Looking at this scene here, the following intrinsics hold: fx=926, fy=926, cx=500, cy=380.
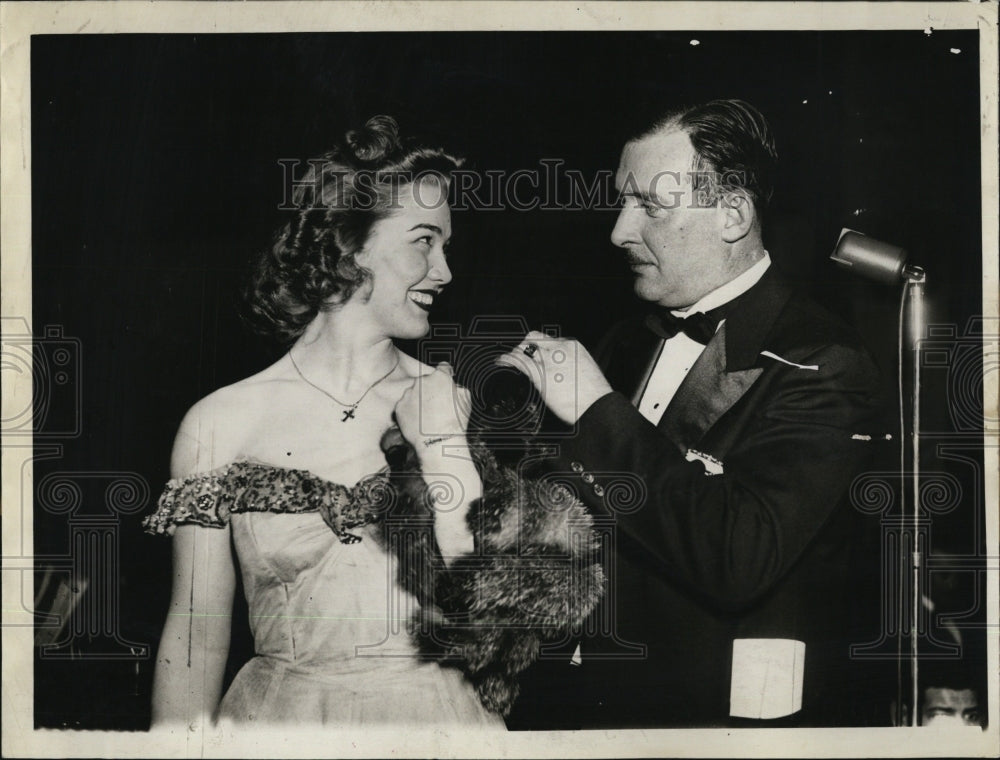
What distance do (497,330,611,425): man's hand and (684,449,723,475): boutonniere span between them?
32 centimetres

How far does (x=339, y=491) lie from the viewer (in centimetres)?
293

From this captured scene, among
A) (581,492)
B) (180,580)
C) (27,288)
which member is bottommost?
(180,580)

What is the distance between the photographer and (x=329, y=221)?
9.87ft

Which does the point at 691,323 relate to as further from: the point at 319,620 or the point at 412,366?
the point at 319,620

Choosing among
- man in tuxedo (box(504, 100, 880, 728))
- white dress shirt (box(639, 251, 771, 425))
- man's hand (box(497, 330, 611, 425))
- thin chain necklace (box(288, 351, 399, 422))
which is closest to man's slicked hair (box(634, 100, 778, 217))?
man in tuxedo (box(504, 100, 880, 728))

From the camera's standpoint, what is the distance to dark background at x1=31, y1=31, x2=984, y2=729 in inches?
119

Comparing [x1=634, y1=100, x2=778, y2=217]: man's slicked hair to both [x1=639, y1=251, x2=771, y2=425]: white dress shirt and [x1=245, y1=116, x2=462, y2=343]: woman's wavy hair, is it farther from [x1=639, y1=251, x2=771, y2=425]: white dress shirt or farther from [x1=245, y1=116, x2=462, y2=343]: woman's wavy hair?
[x1=245, y1=116, x2=462, y2=343]: woman's wavy hair

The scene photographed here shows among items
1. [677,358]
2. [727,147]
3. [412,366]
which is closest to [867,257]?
[727,147]

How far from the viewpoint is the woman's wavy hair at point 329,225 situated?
3.00 m

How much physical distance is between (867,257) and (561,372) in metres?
1.07

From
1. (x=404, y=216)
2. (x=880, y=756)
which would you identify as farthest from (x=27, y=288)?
(x=880, y=756)

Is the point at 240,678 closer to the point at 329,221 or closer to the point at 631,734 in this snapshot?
the point at 631,734

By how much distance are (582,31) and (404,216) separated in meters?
0.86

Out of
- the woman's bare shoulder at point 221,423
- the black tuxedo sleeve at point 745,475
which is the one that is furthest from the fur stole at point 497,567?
the woman's bare shoulder at point 221,423
